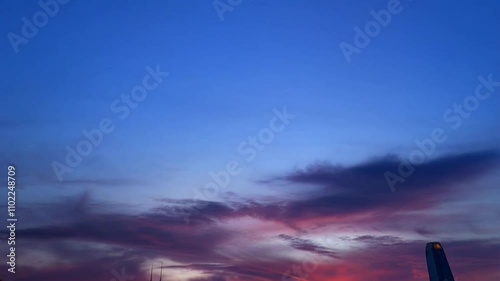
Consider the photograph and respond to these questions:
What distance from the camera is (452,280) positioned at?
17900cm

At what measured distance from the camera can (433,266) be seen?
17950 centimetres

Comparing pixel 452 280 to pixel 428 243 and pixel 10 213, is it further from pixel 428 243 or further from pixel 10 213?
pixel 10 213

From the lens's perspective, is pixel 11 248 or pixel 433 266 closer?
pixel 11 248

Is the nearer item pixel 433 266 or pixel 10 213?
pixel 10 213

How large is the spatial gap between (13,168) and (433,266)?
95317 mm

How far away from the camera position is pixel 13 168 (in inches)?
4936

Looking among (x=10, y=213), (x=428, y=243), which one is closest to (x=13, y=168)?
(x=10, y=213)

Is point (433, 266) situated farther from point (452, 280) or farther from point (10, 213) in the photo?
point (10, 213)

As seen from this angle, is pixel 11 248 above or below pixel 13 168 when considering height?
below

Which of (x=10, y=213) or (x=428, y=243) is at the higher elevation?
(x=428, y=243)

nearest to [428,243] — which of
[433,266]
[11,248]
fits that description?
[433,266]

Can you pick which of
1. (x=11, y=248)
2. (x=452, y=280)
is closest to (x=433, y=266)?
(x=452, y=280)

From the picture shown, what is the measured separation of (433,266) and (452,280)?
496cm

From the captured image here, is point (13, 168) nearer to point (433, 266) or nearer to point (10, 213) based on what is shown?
point (10, 213)
